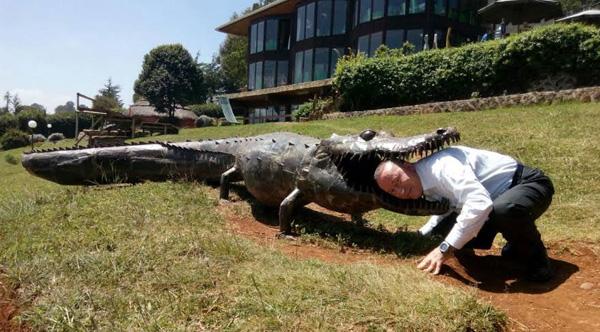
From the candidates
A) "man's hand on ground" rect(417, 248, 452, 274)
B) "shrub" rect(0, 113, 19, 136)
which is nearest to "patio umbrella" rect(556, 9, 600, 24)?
"man's hand on ground" rect(417, 248, 452, 274)

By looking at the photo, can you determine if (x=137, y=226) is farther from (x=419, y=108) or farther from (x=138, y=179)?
(x=419, y=108)

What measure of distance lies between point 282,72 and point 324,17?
5708mm

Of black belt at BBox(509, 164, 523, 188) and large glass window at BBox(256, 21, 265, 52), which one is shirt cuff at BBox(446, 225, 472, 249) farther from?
large glass window at BBox(256, 21, 265, 52)

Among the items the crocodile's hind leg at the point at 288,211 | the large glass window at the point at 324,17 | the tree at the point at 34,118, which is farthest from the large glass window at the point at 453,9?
the tree at the point at 34,118

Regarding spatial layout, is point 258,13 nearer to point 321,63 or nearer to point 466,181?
point 321,63

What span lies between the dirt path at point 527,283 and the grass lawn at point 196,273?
256mm

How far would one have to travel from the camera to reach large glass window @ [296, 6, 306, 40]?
32094mm

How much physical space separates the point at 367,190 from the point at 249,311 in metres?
2.08

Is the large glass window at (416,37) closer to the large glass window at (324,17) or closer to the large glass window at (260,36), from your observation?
the large glass window at (324,17)

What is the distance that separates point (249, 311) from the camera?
3.07 metres

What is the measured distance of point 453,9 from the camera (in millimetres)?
27203

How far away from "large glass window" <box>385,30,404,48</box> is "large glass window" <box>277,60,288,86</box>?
9.89 meters

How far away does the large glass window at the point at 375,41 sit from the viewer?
27.4 metres

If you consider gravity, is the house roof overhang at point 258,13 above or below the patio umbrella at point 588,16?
above
